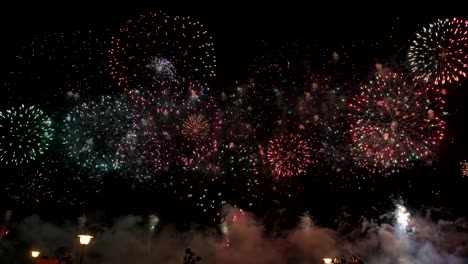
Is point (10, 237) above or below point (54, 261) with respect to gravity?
above

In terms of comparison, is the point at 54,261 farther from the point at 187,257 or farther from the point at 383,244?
the point at 383,244

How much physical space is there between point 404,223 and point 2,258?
37.6 m

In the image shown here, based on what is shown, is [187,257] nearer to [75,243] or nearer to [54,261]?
[54,261]

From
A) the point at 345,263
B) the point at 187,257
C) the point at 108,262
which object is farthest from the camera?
the point at 108,262

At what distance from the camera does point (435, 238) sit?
118ft

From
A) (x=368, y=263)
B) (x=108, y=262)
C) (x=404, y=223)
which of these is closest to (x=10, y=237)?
(x=108, y=262)

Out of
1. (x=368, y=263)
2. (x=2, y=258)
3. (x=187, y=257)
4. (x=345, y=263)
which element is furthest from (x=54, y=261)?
(x=368, y=263)

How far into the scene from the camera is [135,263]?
Answer: 4288 cm

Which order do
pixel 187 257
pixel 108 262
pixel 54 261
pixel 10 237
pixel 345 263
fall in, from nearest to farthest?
pixel 345 263 < pixel 54 261 < pixel 187 257 < pixel 10 237 < pixel 108 262

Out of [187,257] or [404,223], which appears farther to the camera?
[404,223]

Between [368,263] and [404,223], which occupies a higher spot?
[404,223]

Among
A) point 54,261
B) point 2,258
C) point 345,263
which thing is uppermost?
point 2,258

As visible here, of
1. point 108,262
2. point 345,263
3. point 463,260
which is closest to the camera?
point 345,263

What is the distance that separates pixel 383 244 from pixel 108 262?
28.7 metres
